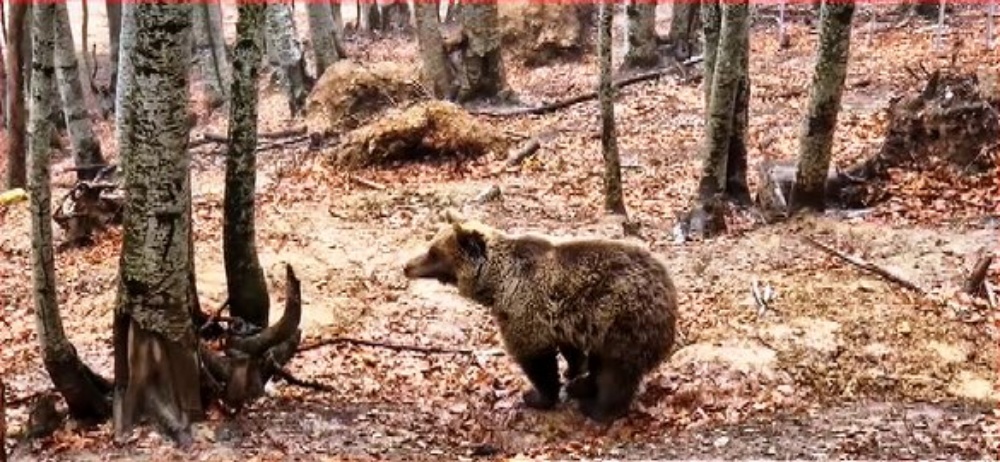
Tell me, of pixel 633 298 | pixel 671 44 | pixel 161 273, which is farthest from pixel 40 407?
pixel 671 44

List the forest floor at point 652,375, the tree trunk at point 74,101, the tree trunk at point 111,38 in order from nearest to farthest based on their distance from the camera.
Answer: the forest floor at point 652,375 → the tree trunk at point 74,101 → the tree trunk at point 111,38

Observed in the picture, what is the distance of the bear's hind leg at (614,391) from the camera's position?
8.48 meters

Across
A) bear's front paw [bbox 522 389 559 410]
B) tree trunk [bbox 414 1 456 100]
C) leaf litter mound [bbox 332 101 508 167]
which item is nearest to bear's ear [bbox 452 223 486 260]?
bear's front paw [bbox 522 389 559 410]

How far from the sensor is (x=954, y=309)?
10.2 m

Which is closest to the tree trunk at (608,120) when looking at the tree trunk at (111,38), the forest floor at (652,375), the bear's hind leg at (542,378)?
the forest floor at (652,375)

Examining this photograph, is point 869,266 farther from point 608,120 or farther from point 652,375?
point 608,120

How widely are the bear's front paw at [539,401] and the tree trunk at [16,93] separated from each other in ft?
18.0

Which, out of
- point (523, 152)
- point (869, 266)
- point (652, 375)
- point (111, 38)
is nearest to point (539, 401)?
point (652, 375)

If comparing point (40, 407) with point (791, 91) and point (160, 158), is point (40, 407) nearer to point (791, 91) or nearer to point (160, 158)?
point (160, 158)

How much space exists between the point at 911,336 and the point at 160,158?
6.30 meters

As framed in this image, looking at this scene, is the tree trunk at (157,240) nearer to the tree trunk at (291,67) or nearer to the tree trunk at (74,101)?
the tree trunk at (74,101)

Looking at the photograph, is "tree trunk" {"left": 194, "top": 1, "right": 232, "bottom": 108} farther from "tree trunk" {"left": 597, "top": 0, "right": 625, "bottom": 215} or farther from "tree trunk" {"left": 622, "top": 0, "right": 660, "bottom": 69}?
"tree trunk" {"left": 597, "top": 0, "right": 625, "bottom": 215}

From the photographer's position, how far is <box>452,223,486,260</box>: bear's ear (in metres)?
8.91

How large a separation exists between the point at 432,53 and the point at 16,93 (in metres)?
11.1
